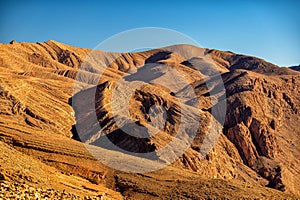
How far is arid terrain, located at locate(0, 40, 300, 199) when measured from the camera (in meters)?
23.8

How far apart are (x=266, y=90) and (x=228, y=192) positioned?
51472 mm

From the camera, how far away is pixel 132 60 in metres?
144

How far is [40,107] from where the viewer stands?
169ft

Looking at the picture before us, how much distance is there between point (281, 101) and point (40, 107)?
42.6 m

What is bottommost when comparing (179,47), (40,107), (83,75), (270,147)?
(270,147)

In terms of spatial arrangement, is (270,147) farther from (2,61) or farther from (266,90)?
(2,61)

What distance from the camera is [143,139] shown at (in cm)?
4344

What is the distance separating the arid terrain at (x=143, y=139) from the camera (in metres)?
23.8

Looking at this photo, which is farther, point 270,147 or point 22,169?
point 270,147

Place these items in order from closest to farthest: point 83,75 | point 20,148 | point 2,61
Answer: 1. point 20,148
2. point 2,61
3. point 83,75

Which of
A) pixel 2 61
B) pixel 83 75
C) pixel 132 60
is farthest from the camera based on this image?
pixel 132 60

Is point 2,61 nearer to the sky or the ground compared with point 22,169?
nearer to the sky

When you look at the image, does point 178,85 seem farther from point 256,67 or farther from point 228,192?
point 228,192

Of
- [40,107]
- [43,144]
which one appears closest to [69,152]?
[43,144]
